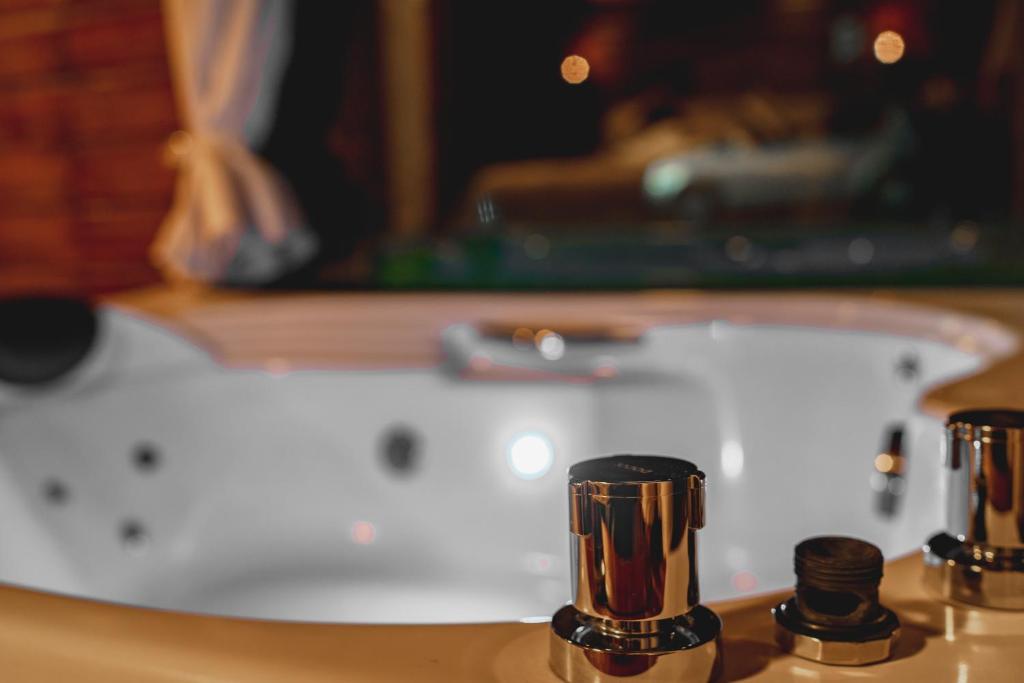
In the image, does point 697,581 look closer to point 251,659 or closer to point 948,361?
point 251,659

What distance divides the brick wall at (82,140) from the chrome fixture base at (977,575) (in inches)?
80.3

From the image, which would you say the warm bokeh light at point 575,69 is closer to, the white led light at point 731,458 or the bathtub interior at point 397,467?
the bathtub interior at point 397,467

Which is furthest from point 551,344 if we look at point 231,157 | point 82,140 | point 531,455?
point 82,140

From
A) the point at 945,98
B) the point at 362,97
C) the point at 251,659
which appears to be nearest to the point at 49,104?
the point at 362,97

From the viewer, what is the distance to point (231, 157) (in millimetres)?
1566

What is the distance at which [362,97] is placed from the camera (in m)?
1.82

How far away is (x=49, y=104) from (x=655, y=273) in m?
1.57

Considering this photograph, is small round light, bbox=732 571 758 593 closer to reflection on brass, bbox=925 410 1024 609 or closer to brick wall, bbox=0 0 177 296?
reflection on brass, bbox=925 410 1024 609

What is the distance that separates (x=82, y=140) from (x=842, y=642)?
2271 mm

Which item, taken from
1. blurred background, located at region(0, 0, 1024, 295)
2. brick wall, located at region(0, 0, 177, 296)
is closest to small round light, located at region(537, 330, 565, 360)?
blurred background, located at region(0, 0, 1024, 295)

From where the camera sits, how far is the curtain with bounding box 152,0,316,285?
5.00 ft

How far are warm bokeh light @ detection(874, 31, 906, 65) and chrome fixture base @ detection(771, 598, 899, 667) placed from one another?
1301 millimetres

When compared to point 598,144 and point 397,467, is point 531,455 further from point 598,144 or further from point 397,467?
point 598,144

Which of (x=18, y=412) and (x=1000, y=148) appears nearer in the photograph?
(x=18, y=412)
